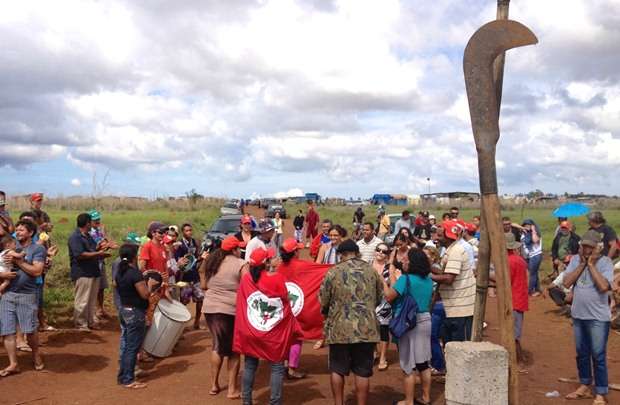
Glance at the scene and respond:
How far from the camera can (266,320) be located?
5.49m

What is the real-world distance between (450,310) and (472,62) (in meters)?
3.00

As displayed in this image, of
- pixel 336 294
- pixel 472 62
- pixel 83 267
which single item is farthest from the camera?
pixel 83 267

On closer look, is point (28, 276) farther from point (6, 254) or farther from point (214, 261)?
point (214, 261)

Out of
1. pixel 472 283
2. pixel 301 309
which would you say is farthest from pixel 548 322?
pixel 301 309

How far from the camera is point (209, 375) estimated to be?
A: 23.3 feet

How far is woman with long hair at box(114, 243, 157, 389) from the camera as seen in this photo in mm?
6238

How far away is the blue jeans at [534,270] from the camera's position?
1195 centimetres

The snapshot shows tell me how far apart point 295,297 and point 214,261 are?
1281mm

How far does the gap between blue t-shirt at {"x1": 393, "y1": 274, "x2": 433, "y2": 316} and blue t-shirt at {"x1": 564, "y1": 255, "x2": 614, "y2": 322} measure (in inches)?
66.4

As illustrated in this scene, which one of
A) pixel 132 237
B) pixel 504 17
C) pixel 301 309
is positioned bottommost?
pixel 301 309

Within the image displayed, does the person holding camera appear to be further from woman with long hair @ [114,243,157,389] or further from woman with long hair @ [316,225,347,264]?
woman with long hair @ [114,243,157,389]

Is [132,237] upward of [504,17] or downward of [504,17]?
downward

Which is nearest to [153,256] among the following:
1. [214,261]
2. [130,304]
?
[130,304]

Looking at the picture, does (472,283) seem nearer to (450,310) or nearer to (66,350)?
(450,310)
